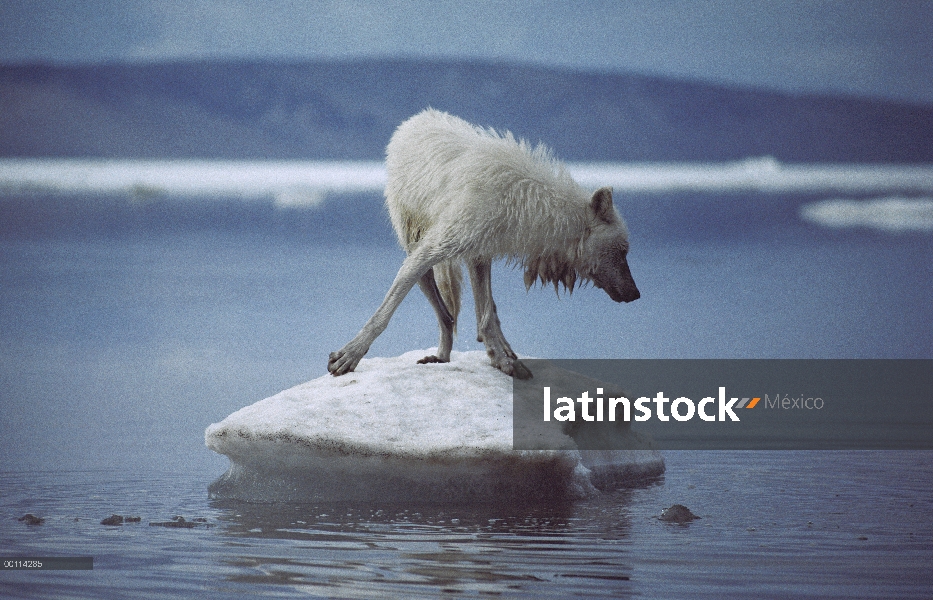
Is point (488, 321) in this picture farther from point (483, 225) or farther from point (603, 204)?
point (603, 204)

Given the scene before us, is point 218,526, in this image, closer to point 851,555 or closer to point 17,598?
point 17,598

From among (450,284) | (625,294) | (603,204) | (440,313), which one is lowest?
(440,313)

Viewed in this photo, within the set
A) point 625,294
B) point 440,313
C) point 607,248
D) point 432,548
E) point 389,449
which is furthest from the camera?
point 440,313

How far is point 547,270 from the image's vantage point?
9.02 metres

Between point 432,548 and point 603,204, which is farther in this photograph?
point 603,204

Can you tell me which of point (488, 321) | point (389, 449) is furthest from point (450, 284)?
point (389, 449)

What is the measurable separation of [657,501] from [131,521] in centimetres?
390

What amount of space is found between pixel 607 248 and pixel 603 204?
0.40m

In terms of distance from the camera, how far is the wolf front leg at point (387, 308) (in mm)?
8375

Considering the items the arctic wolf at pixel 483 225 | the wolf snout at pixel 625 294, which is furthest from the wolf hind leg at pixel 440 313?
the wolf snout at pixel 625 294

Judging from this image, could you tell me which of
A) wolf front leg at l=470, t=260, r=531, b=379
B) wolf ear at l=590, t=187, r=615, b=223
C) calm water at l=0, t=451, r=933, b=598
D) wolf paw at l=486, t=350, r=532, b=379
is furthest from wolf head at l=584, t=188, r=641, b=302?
calm water at l=0, t=451, r=933, b=598

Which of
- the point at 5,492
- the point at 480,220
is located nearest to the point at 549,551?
the point at 480,220

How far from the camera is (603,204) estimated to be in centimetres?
Answer: 872

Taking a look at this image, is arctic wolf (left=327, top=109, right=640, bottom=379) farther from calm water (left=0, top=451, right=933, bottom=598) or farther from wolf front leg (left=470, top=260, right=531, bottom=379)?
calm water (left=0, top=451, right=933, bottom=598)
